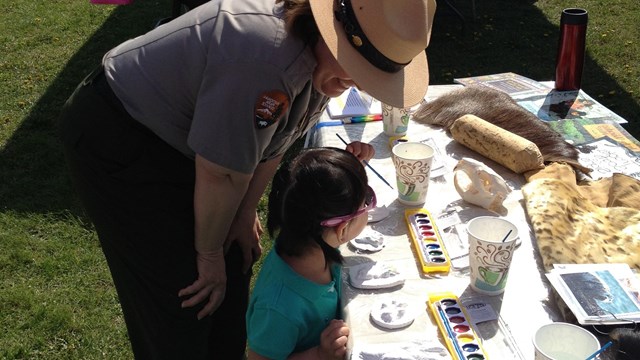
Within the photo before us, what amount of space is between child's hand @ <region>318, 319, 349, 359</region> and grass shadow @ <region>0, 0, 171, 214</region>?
2.36 m

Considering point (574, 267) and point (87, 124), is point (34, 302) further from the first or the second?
point (574, 267)

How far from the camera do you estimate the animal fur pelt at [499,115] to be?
2326 millimetres

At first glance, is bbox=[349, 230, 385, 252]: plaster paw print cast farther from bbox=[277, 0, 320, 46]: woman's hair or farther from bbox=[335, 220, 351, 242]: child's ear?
bbox=[277, 0, 320, 46]: woman's hair

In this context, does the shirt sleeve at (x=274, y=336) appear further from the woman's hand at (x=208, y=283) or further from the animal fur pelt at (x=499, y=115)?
the animal fur pelt at (x=499, y=115)

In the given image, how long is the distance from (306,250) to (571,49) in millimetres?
1856

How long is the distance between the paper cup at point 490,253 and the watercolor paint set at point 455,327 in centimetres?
9

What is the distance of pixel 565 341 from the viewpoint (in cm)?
140

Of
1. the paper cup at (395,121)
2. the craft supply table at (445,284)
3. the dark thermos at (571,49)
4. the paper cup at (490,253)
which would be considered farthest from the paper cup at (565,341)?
the dark thermos at (571,49)

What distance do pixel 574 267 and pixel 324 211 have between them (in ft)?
2.17

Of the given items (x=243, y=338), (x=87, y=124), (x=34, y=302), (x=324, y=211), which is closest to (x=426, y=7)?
(x=324, y=211)

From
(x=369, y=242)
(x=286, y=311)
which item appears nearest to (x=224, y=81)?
(x=286, y=311)

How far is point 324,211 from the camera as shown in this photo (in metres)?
1.63

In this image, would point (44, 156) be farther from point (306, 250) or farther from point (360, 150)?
point (306, 250)

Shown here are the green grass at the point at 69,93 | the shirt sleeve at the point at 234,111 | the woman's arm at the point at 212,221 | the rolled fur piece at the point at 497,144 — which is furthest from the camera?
the green grass at the point at 69,93
